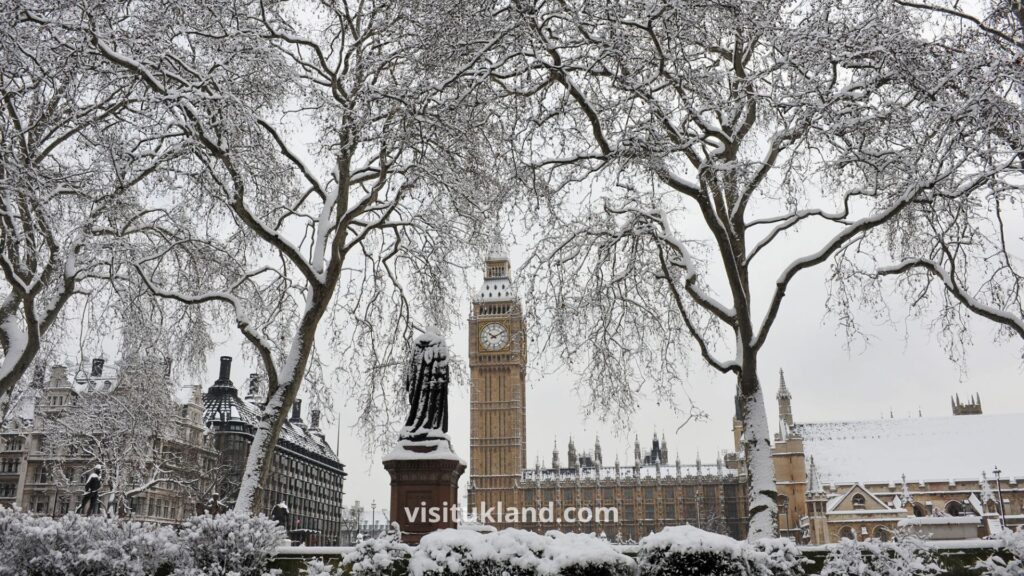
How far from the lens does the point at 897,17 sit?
12.4m

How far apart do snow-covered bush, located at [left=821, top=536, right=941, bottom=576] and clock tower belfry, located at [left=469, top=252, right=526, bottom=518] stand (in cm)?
8256

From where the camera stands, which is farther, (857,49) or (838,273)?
(838,273)

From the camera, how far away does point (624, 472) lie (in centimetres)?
9519

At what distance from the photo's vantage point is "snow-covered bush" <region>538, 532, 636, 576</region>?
6.74m

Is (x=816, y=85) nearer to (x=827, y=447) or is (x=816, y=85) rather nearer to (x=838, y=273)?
(x=838, y=273)

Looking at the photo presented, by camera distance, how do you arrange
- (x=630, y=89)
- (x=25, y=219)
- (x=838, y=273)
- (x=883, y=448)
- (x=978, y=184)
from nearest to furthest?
(x=978, y=184), (x=630, y=89), (x=25, y=219), (x=838, y=273), (x=883, y=448)

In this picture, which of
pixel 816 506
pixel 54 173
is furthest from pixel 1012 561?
pixel 816 506

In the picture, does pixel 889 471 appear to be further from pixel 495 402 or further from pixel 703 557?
pixel 703 557

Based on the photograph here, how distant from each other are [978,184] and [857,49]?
266cm

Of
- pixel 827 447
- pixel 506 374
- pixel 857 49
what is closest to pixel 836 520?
pixel 827 447

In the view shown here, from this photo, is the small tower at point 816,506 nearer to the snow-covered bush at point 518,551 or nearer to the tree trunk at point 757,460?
the tree trunk at point 757,460

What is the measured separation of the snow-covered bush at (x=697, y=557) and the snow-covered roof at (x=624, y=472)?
8825 centimetres

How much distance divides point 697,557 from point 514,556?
168 cm

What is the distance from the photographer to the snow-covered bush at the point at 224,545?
328 inches
